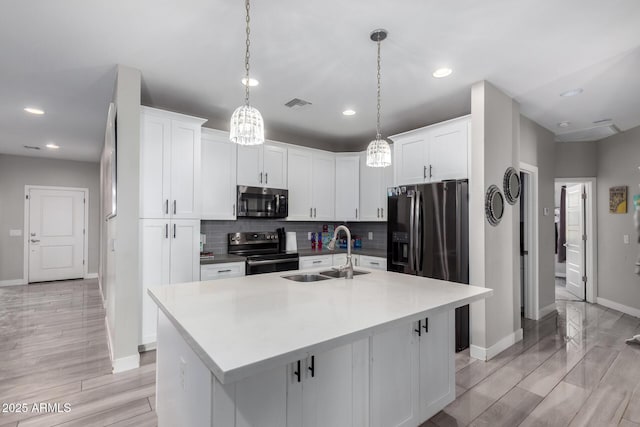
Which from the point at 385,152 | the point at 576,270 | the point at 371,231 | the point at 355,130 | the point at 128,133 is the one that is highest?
the point at 355,130

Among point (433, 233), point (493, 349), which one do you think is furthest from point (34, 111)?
point (493, 349)

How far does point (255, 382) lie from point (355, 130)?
4102mm

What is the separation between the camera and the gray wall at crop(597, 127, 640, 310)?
446 cm

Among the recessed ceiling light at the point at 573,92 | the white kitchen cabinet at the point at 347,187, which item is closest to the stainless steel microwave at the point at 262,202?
the white kitchen cabinet at the point at 347,187

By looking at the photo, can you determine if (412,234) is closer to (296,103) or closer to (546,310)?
(296,103)

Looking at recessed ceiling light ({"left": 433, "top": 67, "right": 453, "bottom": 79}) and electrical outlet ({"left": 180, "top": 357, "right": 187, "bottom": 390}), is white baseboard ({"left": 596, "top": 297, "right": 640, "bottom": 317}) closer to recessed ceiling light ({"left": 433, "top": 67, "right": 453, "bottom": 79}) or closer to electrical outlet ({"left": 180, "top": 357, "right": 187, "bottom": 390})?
recessed ceiling light ({"left": 433, "top": 67, "right": 453, "bottom": 79})

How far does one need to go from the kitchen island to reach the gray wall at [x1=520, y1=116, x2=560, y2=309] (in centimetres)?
306

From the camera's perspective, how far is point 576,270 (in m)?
5.55

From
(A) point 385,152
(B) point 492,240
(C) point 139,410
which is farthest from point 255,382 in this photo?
(B) point 492,240

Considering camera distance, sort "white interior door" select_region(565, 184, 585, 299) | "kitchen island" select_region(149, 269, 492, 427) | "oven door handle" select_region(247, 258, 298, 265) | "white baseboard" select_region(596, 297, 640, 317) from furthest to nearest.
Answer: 1. "white interior door" select_region(565, 184, 585, 299)
2. "white baseboard" select_region(596, 297, 640, 317)
3. "oven door handle" select_region(247, 258, 298, 265)
4. "kitchen island" select_region(149, 269, 492, 427)

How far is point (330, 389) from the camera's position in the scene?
1562 mm

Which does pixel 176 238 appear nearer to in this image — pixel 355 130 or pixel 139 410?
pixel 139 410

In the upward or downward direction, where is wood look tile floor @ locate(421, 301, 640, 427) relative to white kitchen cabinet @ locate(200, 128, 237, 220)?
downward

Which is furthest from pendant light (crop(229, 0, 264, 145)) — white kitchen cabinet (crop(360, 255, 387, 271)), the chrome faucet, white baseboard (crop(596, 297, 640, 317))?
white baseboard (crop(596, 297, 640, 317))
